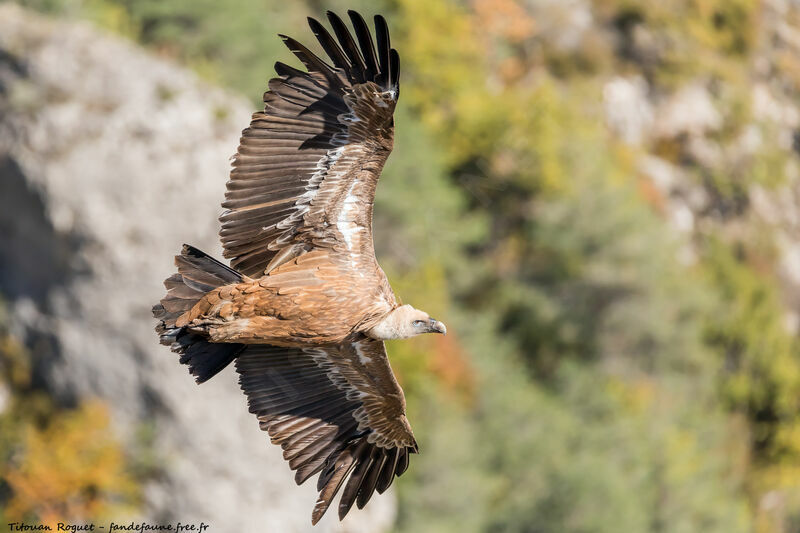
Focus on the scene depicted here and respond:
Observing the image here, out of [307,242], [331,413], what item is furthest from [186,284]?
[331,413]

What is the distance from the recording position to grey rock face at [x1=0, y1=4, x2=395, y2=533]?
19.3 m

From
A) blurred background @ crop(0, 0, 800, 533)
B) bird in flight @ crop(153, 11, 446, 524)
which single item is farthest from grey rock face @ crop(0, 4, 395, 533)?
bird in flight @ crop(153, 11, 446, 524)

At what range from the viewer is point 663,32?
48438mm

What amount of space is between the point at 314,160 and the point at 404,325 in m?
1.52

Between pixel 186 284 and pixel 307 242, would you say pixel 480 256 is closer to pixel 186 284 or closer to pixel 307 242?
pixel 307 242

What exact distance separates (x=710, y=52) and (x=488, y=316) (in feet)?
68.8

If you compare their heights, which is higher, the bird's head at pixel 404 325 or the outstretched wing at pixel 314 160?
the outstretched wing at pixel 314 160

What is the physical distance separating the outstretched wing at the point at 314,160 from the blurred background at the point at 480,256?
11.3 metres

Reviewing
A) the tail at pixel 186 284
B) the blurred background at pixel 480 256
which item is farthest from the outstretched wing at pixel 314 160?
the blurred background at pixel 480 256

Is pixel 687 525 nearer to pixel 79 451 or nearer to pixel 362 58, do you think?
pixel 79 451

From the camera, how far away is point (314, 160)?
809cm

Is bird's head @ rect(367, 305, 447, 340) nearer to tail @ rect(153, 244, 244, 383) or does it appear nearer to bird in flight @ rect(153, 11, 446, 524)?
bird in flight @ rect(153, 11, 446, 524)

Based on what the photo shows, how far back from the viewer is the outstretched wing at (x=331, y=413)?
8656 millimetres

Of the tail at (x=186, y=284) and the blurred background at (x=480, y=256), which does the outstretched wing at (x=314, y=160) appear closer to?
the tail at (x=186, y=284)
